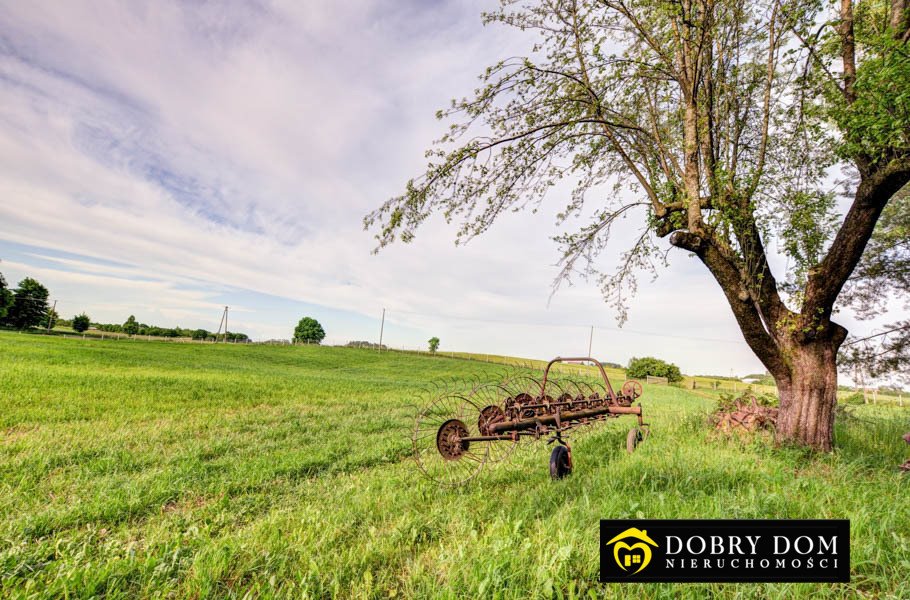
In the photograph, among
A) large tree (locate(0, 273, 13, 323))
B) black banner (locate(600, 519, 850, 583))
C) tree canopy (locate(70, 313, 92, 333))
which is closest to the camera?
black banner (locate(600, 519, 850, 583))

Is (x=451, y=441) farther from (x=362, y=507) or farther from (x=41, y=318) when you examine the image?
(x=41, y=318)

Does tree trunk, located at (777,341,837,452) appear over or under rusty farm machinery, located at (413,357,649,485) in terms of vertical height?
over

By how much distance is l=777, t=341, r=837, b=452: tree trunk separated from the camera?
19.6 feet

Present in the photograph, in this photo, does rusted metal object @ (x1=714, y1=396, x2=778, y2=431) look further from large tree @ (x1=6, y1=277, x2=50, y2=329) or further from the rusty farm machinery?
large tree @ (x1=6, y1=277, x2=50, y2=329)

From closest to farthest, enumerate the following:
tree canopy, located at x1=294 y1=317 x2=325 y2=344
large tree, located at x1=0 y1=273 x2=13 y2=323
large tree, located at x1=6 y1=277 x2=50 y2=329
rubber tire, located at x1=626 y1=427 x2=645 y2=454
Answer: rubber tire, located at x1=626 y1=427 x2=645 y2=454 → large tree, located at x1=0 y1=273 x2=13 y2=323 → large tree, located at x1=6 y1=277 x2=50 y2=329 → tree canopy, located at x1=294 y1=317 x2=325 y2=344

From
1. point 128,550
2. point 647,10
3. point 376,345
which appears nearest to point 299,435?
point 128,550

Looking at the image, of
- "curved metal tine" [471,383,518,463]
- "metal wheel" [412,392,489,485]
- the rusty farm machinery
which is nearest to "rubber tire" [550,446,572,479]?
the rusty farm machinery

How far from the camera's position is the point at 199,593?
8.59 ft

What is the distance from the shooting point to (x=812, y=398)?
6051 mm

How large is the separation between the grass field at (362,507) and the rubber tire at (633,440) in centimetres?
31

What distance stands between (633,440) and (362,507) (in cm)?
479

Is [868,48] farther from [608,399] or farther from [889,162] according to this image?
[608,399]

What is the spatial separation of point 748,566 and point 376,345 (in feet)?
214

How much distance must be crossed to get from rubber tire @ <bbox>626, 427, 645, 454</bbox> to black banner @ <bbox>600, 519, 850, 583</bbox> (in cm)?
337
